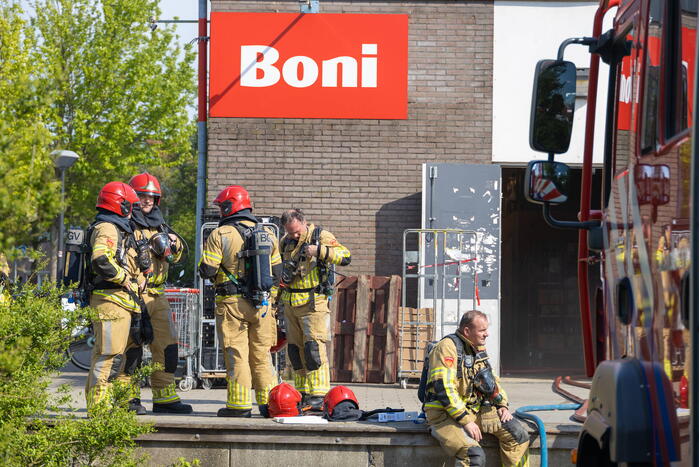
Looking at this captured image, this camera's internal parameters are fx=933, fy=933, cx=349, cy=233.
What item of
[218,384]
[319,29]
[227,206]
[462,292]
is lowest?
[218,384]

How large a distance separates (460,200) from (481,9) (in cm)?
281

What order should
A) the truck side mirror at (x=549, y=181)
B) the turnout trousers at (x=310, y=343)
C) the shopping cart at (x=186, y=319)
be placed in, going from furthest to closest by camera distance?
the shopping cart at (x=186, y=319) → the turnout trousers at (x=310, y=343) → the truck side mirror at (x=549, y=181)

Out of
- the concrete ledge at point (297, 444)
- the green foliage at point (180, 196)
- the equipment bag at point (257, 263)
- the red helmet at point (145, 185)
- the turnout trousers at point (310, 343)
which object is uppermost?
the green foliage at point (180, 196)

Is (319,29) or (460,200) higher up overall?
(319,29)

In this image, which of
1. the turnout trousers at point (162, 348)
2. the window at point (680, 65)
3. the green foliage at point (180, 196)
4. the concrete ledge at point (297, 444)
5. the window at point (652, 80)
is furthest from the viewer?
the green foliage at point (180, 196)

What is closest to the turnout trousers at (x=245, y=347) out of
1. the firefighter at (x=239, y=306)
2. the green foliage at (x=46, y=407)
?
the firefighter at (x=239, y=306)

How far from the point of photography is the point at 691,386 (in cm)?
306

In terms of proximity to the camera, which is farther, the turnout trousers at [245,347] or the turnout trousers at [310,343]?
the turnout trousers at [310,343]

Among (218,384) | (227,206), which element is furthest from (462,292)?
(227,206)

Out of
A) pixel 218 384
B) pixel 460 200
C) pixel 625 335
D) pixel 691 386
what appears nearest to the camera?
pixel 691 386

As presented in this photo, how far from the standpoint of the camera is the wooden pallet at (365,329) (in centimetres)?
1250

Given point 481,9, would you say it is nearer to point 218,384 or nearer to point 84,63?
point 218,384

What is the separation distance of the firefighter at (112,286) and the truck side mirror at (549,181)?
156 inches

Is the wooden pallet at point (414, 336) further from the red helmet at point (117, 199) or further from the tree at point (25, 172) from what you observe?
the tree at point (25, 172)
